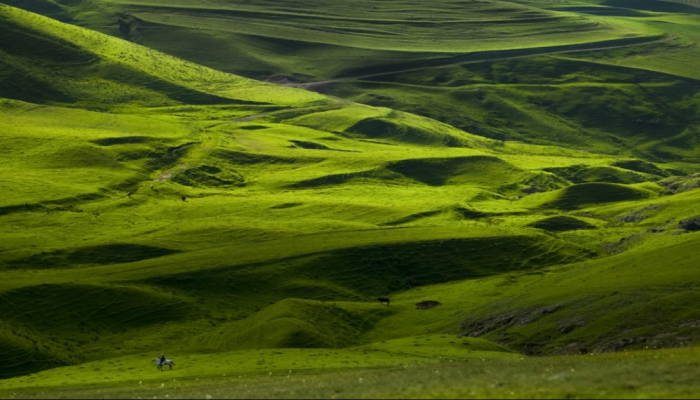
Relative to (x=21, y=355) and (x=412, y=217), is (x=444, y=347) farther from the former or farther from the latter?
(x=412, y=217)

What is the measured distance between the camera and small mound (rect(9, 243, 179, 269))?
447 feet

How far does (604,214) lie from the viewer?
186000 mm

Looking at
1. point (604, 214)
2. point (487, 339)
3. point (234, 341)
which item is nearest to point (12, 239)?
point (234, 341)

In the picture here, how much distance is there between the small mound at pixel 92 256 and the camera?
13612cm

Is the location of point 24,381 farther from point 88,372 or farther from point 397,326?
point 397,326

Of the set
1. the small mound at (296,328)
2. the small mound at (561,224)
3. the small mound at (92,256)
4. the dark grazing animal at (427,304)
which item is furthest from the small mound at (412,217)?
the small mound at (296,328)

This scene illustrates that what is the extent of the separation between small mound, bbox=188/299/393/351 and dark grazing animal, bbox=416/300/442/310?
9082 mm

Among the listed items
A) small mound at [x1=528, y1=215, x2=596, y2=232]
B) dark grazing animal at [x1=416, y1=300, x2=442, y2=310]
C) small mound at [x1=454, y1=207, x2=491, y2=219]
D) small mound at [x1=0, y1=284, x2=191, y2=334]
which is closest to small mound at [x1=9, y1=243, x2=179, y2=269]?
small mound at [x1=0, y1=284, x2=191, y2=334]

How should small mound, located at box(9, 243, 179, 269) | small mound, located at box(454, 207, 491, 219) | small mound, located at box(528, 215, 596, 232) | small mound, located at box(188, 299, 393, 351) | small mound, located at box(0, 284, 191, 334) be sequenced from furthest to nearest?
small mound, located at box(454, 207, 491, 219), small mound, located at box(528, 215, 596, 232), small mound, located at box(9, 243, 179, 269), small mound, located at box(0, 284, 191, 334), small mound, located at box(188, 299, 393, 351)

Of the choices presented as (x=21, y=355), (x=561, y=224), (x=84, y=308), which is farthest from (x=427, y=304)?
(x=561, y=224)

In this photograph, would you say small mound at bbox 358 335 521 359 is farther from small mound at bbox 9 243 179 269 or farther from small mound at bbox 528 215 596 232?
small mound at bbox 528 215 596 232

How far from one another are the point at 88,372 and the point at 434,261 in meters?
73.0

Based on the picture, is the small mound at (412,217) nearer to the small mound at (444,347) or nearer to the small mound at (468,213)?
the small mound at (468,213)

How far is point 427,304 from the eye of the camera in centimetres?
12106
